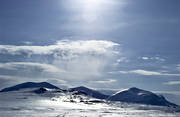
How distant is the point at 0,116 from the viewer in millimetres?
92000

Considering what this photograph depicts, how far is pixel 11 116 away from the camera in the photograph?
93.9 meters

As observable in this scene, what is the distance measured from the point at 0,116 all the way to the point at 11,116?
4.24 m
